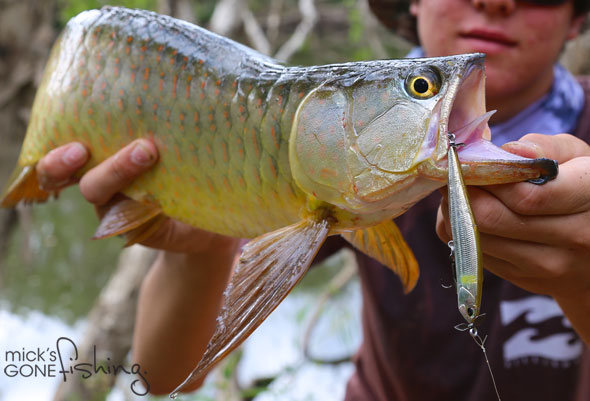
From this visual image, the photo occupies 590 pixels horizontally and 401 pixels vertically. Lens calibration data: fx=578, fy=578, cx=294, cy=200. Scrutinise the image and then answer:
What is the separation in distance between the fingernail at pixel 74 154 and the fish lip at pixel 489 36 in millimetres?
1102

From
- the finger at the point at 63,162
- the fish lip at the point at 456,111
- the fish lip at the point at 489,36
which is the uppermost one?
the fish lip at the point at 456,111

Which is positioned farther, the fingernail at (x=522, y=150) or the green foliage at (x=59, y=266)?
the green foliage at (x=59, y=266)

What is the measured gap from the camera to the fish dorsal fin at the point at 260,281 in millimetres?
917

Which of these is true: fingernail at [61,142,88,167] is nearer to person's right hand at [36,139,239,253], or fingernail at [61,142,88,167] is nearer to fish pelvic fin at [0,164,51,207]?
person's right hand at [36,139,239,253]

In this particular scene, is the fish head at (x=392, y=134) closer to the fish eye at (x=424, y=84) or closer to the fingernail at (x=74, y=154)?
the fish eye at (x=424, y=84)

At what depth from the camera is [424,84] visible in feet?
3.01

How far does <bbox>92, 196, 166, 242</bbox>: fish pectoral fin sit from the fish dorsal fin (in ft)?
1.53

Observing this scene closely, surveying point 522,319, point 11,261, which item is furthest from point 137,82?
point 11,261

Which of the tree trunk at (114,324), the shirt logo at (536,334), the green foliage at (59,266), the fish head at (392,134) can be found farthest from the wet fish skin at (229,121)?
the green foliage at (59,266)

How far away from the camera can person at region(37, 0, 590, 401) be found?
5.44 ft

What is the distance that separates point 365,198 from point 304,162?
137 millimetres

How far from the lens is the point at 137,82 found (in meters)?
1.34

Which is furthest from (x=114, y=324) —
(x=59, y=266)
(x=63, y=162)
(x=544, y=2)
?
(x=59, y=266)

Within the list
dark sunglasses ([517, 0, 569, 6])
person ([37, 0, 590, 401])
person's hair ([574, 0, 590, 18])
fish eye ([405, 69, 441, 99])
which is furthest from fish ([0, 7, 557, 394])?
person's hair ([574, 0, 590, 18])
